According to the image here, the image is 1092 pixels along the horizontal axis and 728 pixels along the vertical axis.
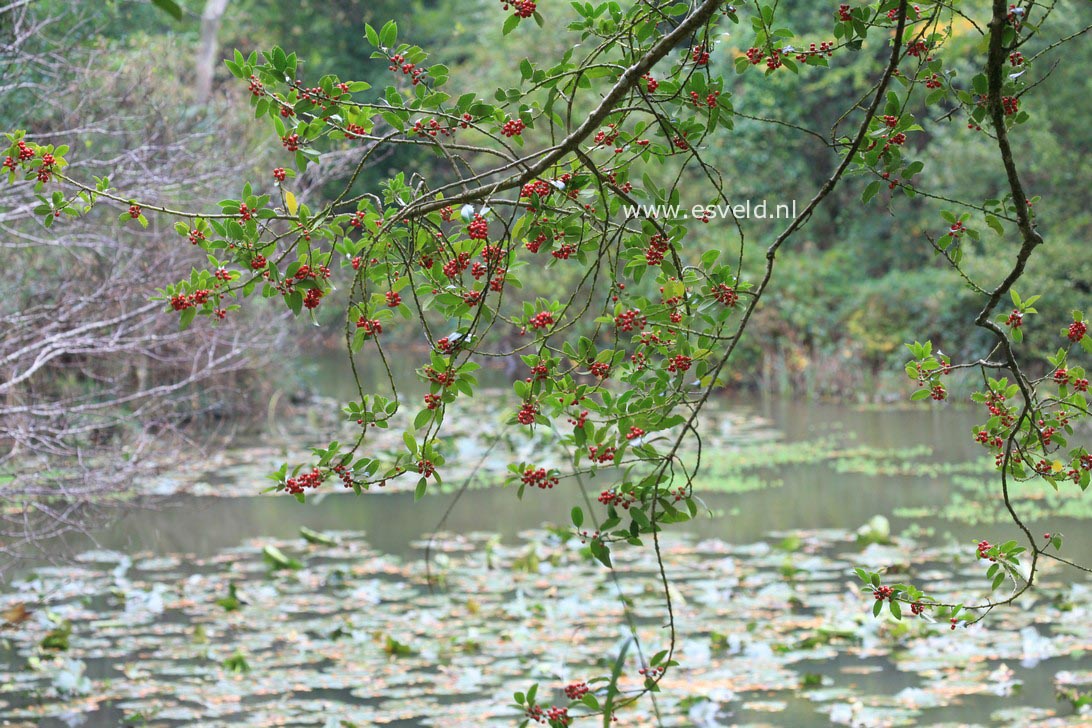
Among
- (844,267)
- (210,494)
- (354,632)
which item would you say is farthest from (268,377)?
(844,267)

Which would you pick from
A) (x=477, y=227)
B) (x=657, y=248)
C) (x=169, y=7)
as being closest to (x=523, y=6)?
(x=477, y=227)

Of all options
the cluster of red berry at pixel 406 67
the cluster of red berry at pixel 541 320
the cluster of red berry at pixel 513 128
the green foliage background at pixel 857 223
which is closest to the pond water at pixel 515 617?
the cluster of red berry at pixel 541 320

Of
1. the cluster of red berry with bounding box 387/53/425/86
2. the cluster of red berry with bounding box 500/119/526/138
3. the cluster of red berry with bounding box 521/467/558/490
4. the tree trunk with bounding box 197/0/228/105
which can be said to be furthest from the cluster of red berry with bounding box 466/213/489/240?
the tree trunk with bounding box 197/0/228/105

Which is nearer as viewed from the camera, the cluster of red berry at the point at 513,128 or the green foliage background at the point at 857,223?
the cluster of red berry at the point at 513,128

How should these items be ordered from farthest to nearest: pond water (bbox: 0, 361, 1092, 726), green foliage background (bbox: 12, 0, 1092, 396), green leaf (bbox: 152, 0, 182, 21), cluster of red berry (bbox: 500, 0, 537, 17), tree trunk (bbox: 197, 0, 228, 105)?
tree trunk (bbox: 197, 0, 228, 105) < green foliage background (bbox: 12, 0, 1092, 396) < pond water (bbox: 0, 361, 1092, 726) < cluster of red berry (bbox: 500, 0, 537, 17) < green leaf (bbox: 152, 0, 182, 21)

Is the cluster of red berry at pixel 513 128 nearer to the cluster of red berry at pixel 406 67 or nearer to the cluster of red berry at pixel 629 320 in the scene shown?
the cluster of red berry at pixel 406 67

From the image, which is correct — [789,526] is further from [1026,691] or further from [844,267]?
[844,267]

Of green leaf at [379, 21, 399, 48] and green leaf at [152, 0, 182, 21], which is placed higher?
green leaf at [379, 21, 399, 48]

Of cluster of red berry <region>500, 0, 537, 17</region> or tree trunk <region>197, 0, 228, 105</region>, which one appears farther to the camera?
tree trunk <region>197, 0, 228, 105</region>

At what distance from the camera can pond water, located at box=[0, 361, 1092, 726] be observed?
427 cm

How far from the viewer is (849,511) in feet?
24.6

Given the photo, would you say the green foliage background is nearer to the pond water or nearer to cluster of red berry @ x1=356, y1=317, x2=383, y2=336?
the pond water

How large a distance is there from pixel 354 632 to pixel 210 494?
11.6 ft

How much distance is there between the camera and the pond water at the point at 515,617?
4270 mm
